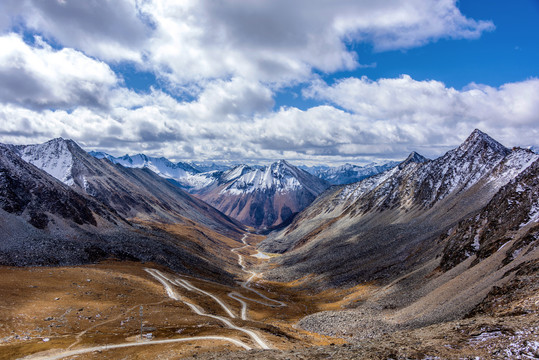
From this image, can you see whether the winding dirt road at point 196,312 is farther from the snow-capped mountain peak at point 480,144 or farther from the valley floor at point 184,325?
the snow-capped mountain peak at point 480,144

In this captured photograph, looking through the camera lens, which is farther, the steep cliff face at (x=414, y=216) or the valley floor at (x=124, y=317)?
the steep cliff face at (x=414, y=216)

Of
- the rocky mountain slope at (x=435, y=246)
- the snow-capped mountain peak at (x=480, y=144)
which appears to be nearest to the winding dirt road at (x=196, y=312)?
the rocky mountain slope at (x=435, y=246)

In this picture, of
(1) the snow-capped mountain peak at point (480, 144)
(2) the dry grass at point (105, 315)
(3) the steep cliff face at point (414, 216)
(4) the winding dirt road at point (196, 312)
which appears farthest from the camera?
(1) the snow-capped mountain peak at point (480, 144)

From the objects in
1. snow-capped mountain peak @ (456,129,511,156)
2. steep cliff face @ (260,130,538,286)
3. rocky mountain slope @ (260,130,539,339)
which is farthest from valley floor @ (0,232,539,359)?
snow-capped mountain peak @ (456,129,511,156)

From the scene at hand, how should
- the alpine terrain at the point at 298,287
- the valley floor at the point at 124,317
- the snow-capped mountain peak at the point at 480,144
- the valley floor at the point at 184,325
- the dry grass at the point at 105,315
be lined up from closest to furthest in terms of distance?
the valley floor at the point at 184,325, the alpine terrain at the point at 298,287, the valley floor at the point at 124,317, the dry grass at the point at 105,315, the snow-capped mountain peak at the point at 480,144

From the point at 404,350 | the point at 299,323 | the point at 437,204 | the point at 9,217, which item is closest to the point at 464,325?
the point at 404,350

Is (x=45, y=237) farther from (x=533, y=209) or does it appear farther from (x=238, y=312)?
(x=533, y=209)

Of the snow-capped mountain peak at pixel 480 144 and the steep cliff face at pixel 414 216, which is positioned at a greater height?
the snow-capped mountain peak at pixel 480 144

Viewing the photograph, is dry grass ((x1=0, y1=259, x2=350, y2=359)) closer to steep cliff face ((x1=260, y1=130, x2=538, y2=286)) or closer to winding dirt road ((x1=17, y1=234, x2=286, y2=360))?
winding dirt road ((x1=17, y1=234, x2=286, y2=360))

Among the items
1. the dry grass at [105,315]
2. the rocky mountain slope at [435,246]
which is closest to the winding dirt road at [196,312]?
the dry grass at [105,315]

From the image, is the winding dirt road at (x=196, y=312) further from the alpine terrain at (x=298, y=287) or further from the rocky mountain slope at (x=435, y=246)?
the rocky mountain slope at (x=435, y=246)
